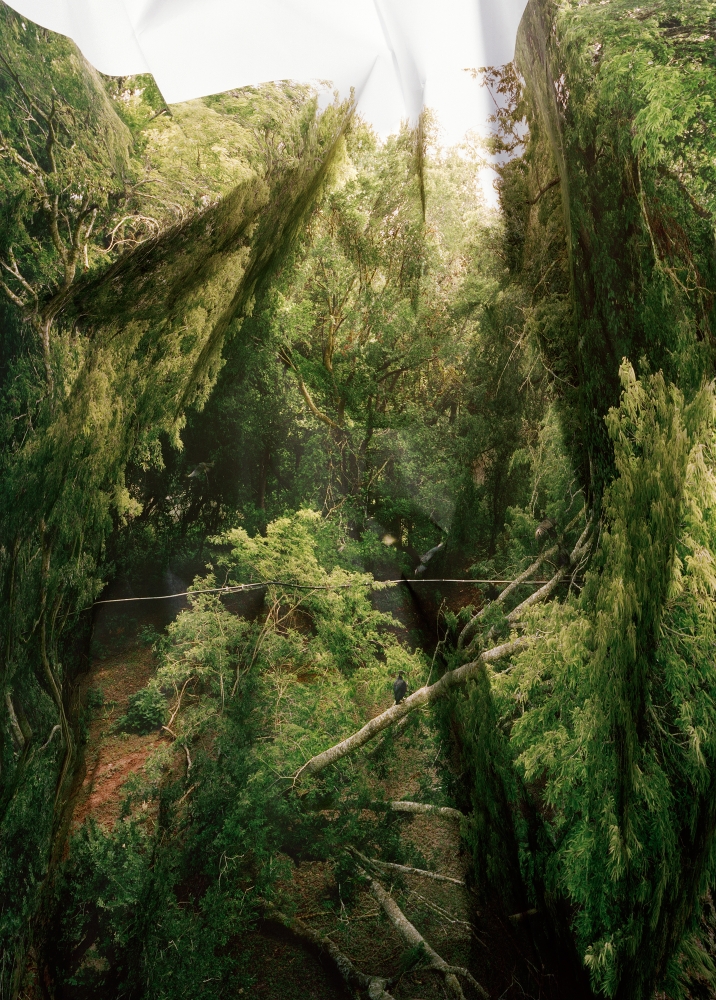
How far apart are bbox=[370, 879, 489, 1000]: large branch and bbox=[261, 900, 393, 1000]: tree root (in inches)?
2.8

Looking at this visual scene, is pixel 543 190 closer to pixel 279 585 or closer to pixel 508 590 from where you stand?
pixel 508 590

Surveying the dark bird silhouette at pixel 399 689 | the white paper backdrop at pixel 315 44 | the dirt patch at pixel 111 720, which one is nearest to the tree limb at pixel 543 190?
the white paper backdrop at pixel 315 44

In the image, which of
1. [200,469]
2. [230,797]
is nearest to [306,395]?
[200,469]

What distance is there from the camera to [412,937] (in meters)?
1.10

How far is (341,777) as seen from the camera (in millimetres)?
1111

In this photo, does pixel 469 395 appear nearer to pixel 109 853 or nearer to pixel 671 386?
pixel 671 386

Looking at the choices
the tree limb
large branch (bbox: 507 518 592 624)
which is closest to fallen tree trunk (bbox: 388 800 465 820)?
large branch (bbox: 507 518 592 624)

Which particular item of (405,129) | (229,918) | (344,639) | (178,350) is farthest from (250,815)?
(405,129)

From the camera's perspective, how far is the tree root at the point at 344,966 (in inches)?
42.1

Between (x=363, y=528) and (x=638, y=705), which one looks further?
(x=363, y=528)

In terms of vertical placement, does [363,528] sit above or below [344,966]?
above

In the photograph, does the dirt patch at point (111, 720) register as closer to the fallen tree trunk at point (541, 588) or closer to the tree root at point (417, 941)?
the tree root at point (417, 941)

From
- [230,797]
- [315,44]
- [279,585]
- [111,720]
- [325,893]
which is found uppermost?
[315,44]

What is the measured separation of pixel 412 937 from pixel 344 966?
12 centimetres
